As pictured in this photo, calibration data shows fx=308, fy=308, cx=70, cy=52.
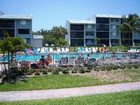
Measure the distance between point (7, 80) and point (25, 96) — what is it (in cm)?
470

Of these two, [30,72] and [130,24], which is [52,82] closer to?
[30,72]

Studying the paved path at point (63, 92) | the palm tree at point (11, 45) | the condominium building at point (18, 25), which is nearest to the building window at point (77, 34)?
the condominium building at point (18, 25)

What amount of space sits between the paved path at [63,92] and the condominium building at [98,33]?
6387 cm

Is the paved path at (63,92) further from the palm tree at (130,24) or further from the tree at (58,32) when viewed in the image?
the tree at (58,32)

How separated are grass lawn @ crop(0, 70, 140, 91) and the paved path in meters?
1.03

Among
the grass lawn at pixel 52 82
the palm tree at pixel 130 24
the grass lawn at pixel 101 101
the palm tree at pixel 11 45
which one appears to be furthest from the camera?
the palm tree at pixel 130 24

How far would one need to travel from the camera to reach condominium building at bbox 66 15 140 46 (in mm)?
83125

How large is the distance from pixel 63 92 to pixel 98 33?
68.9m

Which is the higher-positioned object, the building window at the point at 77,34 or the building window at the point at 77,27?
the building window at the point at 77,27

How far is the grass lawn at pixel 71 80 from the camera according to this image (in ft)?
60.2

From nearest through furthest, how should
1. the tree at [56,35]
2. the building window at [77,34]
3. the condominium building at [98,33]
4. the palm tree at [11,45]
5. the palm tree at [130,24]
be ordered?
the palm tree at [11,45] → the palm tree at [130,24] → the condominium building at [98,33] → the building window at [77,34] → the tree at [56,35]

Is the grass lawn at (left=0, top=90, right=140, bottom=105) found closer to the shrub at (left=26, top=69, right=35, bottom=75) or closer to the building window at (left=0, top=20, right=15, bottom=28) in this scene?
the shrub at (left=26, top=69, right=35, bottom=75)

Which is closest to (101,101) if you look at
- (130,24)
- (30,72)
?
(30,72)

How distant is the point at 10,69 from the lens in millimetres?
21953
